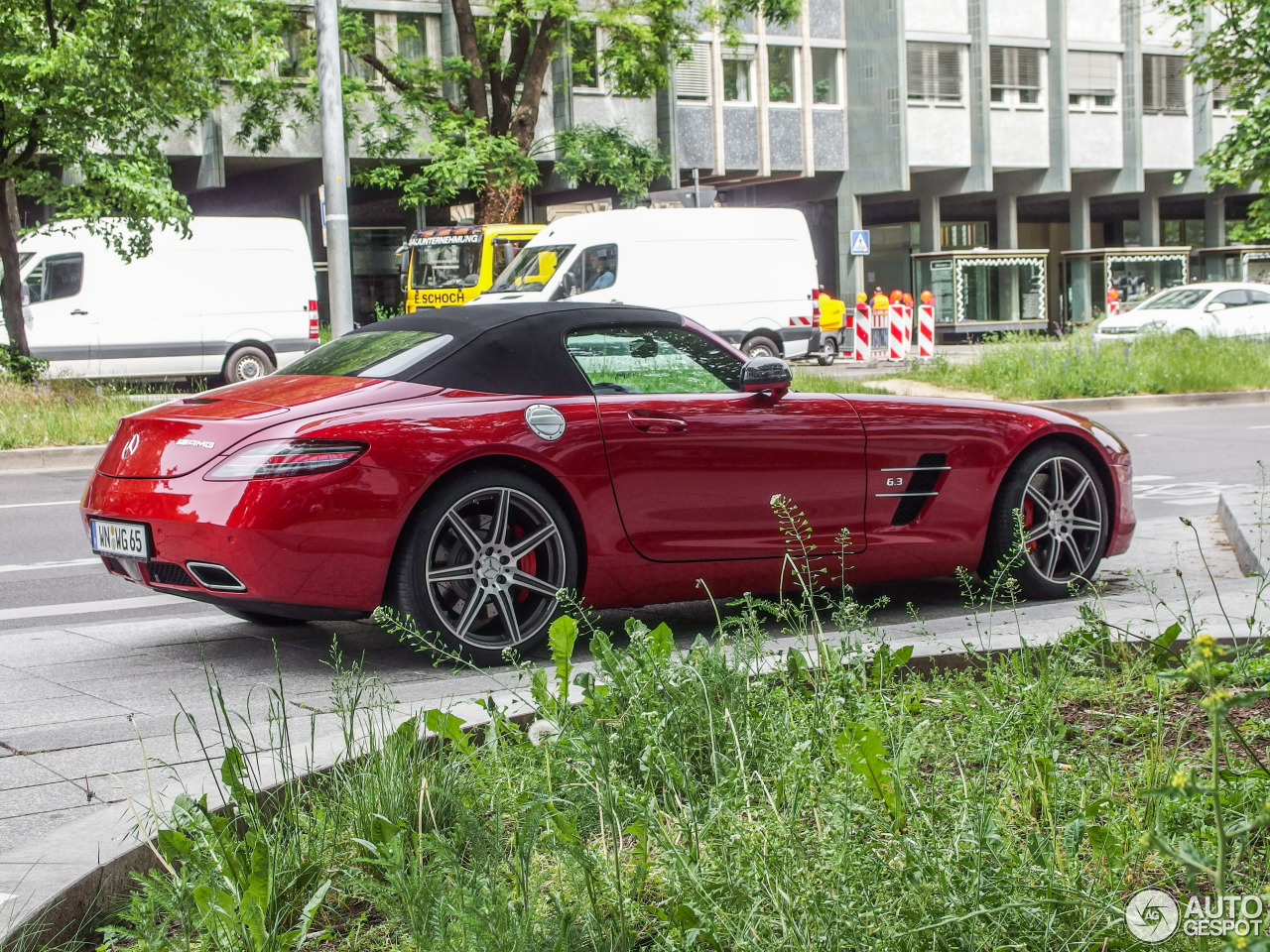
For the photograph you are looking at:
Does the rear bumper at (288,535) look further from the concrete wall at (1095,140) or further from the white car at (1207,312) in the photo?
the concrete wall at (1095,140)

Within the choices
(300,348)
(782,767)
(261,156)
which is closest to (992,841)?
(782,767)

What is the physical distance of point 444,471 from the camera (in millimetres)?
5289

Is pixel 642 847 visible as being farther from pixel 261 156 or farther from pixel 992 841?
pixel 261 156

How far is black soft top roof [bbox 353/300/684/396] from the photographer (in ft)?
18.6

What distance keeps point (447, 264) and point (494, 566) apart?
23.7 meters

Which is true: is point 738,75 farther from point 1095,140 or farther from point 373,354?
point 373,354

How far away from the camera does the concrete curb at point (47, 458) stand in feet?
47.5

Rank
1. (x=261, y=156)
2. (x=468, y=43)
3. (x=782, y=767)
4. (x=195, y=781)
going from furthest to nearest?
(x=261, y=156) → (x=468, y=43) → (x=195, y=781) → (x=782, y=767)

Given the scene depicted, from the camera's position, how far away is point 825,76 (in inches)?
1703

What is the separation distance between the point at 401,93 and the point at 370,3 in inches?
212

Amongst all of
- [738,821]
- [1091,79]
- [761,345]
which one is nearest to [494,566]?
[738,821]

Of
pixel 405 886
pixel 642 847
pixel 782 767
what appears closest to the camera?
pixel 405 886

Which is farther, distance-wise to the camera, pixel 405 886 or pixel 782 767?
pixel 782 767

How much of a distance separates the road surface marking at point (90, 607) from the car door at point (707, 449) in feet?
7.57
